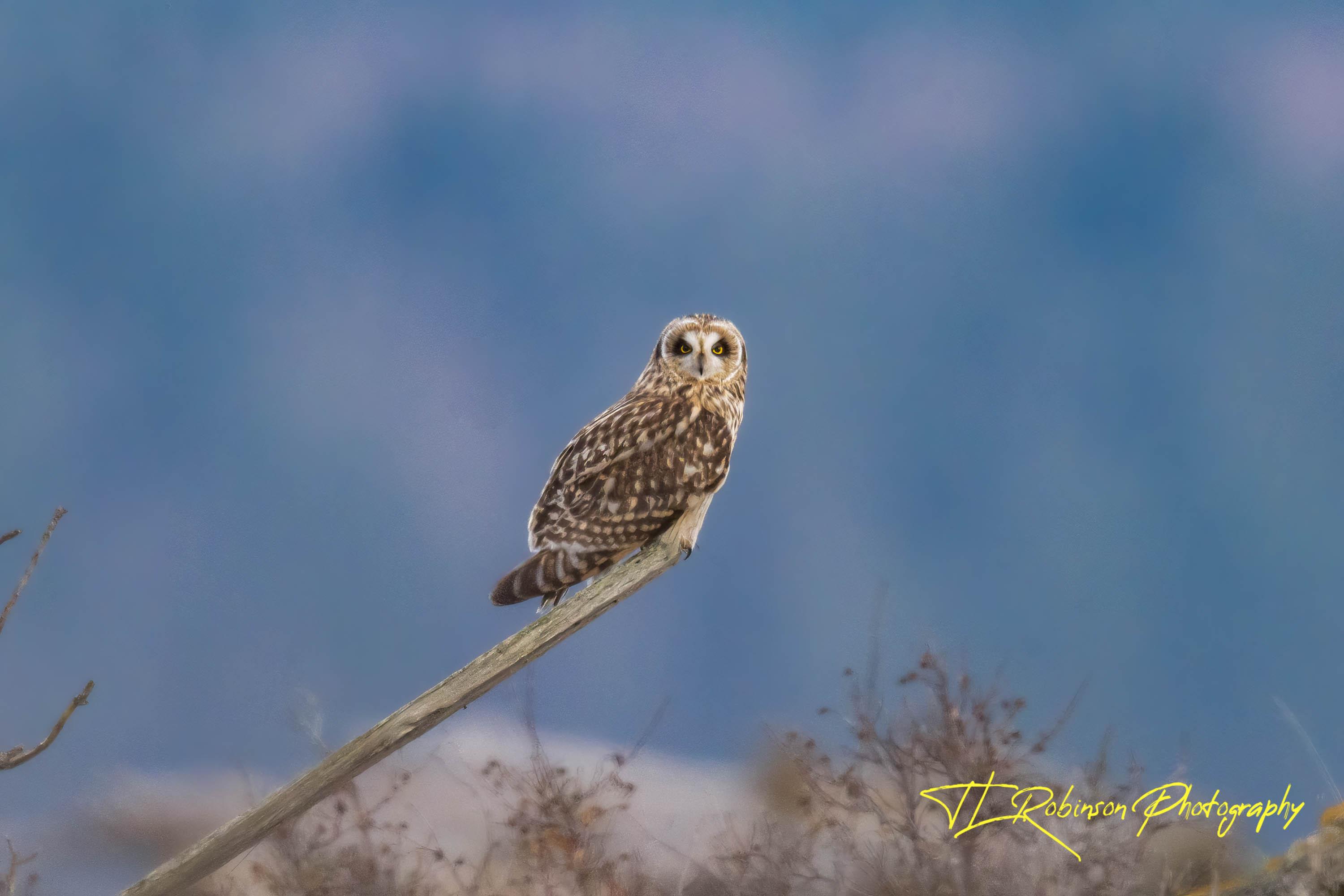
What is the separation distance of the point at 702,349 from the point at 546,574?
35.2 inches

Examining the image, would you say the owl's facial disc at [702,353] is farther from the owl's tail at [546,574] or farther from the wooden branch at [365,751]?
the wooden branch at [365,751]

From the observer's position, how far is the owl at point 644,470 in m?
3.20

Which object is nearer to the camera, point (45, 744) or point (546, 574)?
point (45, 744)

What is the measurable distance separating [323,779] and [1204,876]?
3121mm

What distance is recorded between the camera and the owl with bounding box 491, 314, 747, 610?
3199mm

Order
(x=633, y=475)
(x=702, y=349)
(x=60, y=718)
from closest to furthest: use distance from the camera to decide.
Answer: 1. (x=60, y=718)
2. (x=633, y=475)
3. (x=702, y=349)

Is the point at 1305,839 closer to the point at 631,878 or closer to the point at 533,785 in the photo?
the point at 631,878

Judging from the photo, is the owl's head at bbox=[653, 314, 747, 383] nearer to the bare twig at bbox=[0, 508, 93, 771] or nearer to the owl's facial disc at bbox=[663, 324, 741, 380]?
the owl's facial disc at bbox=[663, 324, 741, 380]

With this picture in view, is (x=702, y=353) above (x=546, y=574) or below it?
above

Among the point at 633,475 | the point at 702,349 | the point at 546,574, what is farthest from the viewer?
the point at 702,349

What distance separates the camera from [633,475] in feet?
10.7

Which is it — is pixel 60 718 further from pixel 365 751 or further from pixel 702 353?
pixel 702 353

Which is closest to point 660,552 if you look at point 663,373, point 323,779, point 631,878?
point 663,373

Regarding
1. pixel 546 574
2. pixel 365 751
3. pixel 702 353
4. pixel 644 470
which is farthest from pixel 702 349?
pixel 365 751
